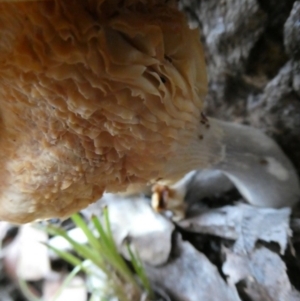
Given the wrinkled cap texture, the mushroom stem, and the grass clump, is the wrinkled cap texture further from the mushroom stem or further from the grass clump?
the grass clump

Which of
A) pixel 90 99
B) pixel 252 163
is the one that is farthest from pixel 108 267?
pixel 90 99

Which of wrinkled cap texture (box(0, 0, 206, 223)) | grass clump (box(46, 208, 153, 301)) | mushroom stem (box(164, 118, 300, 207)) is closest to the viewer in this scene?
wrinkled cap texture (box(0, 0, 206, 223))

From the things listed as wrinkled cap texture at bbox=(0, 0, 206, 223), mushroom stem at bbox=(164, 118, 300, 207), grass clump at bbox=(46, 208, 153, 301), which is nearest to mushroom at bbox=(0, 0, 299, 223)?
wrinkled cap texture at bbox=(0, 0, 206, 223)

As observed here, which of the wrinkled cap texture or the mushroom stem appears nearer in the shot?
the wrinkled cap texture

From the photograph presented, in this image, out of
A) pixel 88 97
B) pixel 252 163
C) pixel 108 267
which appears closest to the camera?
pixel 88 97

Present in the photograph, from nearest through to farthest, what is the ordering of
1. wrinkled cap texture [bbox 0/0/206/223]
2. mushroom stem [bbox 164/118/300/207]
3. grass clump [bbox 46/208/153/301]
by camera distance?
1. wrinkled cap texture [bbox 0/0/206/223]
2. mushroom stem [bbox 164/118/300/207]
3. grass clump [bbox 46/208/153/301]

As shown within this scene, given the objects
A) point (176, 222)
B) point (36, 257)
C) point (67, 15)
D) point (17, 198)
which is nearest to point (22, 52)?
point (67, 15)

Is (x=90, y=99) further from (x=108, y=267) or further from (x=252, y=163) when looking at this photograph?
(x=108, y=267)
